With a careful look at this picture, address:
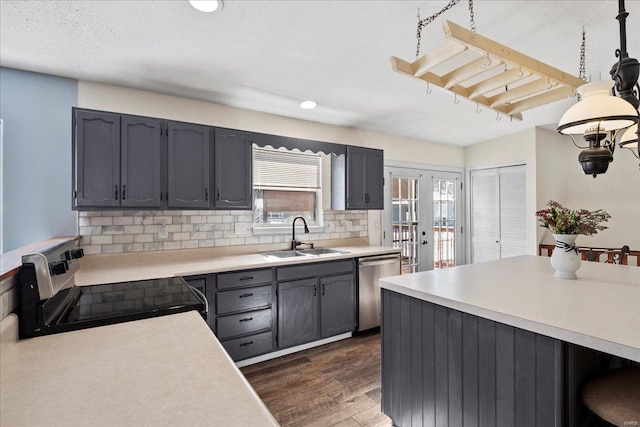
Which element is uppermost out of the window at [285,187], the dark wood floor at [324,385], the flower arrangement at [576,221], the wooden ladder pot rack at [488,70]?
the wooden ladder pot rack at [488,70]

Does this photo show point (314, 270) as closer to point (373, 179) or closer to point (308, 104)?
point (373, 179)

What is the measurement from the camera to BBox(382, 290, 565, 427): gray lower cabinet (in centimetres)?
128

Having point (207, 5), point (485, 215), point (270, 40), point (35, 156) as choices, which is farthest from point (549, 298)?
point (485, 215)

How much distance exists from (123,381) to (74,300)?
1.06 metres

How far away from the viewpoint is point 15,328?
1187 millimetres

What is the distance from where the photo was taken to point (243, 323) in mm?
2748

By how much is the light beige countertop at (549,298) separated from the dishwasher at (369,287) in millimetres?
1269

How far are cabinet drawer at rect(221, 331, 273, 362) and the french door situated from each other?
2290 millimetres

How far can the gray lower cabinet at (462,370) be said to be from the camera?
1281 millimetres

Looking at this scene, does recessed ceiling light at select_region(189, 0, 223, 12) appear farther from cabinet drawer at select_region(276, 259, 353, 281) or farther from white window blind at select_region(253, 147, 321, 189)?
cabinet drawer at select_region(276, 259, 353, 281)

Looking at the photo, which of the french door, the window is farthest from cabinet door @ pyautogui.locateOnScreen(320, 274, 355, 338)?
→ the french door

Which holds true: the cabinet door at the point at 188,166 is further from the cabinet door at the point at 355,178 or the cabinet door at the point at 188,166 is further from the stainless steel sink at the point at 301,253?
the cabinet door at the point at 355,178

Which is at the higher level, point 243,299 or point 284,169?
point 284,169

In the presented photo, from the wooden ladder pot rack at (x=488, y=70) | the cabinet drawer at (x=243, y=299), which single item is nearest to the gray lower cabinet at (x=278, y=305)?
the cabinet drawer at (x=243, y=299)
